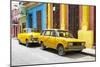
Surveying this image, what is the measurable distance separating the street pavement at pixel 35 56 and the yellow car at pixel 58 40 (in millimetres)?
63

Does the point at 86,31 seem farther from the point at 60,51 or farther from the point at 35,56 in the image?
the point at 35,56

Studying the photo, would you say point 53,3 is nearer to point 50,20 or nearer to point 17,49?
point 50,20

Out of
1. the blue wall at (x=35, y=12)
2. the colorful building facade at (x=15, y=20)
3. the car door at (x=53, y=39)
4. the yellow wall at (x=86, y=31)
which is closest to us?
the colorful building facade at (x=15, y=20)

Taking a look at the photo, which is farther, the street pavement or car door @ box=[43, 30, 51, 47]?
car door @ box=[43, 30, 51, 47]

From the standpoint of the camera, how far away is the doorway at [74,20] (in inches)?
110

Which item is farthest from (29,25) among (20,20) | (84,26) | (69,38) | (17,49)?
(84,26)

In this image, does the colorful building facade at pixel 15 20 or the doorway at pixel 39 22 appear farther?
the doorway at pixel 39 22

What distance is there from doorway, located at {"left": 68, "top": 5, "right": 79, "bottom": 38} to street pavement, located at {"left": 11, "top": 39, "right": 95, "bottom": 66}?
28cm

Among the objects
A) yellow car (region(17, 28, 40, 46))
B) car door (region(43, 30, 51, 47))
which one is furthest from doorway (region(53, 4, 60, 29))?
yellow car (region(17, 28, 40, 46))

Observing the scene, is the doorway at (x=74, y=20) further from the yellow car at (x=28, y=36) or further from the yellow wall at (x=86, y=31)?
the yellow car at (x=28, y=36)

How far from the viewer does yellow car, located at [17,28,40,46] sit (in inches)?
102

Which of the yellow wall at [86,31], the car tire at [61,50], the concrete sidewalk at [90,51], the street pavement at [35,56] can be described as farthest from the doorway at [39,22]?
the concrete sidewalk at [90,51]

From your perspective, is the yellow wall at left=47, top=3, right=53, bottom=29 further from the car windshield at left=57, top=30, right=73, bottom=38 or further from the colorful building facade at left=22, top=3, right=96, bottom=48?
the car windshield at left=57, top=30, right=73, bottom=38

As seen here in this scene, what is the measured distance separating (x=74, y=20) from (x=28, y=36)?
25.0 inches
